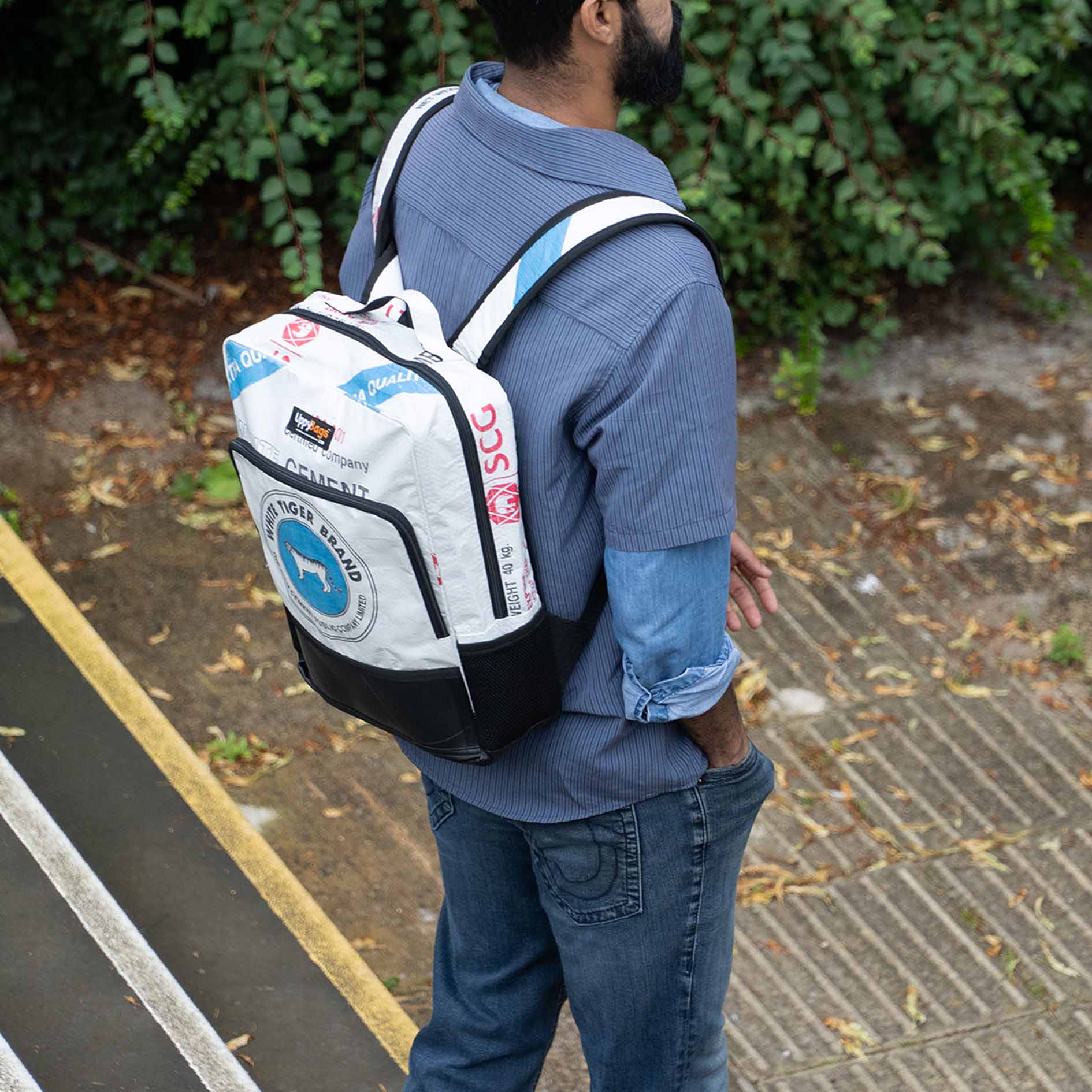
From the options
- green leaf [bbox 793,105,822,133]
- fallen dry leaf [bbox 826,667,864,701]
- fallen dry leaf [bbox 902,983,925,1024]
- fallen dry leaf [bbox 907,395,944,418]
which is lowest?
fallen dry leaf [bbox 902,983,925,1024]

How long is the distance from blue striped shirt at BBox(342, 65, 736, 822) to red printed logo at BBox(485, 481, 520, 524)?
0.05 m

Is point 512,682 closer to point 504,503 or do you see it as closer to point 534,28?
point 504,503

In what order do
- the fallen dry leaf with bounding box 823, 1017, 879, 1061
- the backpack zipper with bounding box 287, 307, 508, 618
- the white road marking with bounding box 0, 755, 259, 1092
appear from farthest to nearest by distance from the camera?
the fallen dry leaf with bounding box 823, 1017, 879, 1061 → the white road marking with bounding box 0, 755, 259, 1092 → the backpack zipper with bounding box 287, 307, 508, 618

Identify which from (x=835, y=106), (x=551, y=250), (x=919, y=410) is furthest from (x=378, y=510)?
(x=919, y=410)

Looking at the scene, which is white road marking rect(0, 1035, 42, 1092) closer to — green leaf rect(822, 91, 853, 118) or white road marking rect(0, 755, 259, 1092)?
white road marking rect(0, 755, 259, 1092)

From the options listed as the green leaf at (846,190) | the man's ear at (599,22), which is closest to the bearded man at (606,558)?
the man's ear at (599,22)

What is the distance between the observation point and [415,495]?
67.4 inches

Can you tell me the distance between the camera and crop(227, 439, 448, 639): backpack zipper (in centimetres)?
173

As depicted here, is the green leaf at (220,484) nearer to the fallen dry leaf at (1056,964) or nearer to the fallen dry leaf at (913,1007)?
the fallen dry leaf at (913,1007)

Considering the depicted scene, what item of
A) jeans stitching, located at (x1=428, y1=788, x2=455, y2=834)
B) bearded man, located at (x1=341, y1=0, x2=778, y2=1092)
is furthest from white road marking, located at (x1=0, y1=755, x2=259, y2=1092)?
jeans stitching, located at (x1=428, y1=788, x2=455, y2=834)

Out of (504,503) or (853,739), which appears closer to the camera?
(504,503)

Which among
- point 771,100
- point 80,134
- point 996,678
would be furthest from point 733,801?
point 80,134

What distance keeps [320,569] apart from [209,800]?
1.62 meters

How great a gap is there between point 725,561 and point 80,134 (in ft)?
14.8
